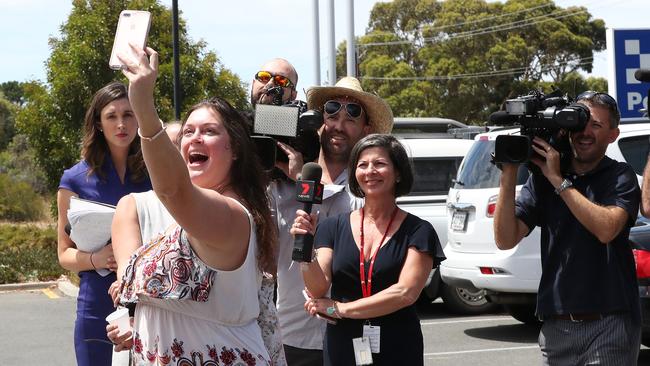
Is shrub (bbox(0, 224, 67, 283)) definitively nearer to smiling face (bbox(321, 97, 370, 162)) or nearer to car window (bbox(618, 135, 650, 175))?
car window (bbox(618, 135, 650, 175))

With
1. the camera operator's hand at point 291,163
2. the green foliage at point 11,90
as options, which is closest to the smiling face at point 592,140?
the camera operator's hand at point 291,163

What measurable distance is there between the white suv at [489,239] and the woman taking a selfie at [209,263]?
6394mm

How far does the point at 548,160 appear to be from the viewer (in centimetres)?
459

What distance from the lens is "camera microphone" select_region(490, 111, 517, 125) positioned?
15.7ft

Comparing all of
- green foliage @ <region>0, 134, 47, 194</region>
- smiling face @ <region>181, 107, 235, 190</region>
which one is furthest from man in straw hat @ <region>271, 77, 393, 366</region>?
green foliage @ <region>0, 134, 47, 194</region>

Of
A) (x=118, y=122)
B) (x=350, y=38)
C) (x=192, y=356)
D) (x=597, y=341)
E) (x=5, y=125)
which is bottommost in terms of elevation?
(x=597, y=341)

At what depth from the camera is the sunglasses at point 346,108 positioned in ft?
16.2

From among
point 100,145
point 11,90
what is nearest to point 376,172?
point 100,145

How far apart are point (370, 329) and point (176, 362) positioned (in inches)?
55.1

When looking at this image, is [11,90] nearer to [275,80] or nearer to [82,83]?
[82,83]

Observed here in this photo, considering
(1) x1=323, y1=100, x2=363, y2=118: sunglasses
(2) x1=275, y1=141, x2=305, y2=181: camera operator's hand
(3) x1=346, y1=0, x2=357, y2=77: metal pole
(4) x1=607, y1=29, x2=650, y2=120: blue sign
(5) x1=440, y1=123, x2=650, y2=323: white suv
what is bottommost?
(5) x1=440, y1=123, x2=650, y2=323: white suv

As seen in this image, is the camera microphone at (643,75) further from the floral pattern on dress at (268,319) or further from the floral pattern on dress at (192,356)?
the floral pattern on dress at (192,356)

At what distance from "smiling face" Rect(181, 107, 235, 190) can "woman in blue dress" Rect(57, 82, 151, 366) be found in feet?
5.65

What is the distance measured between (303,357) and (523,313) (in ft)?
22.1
